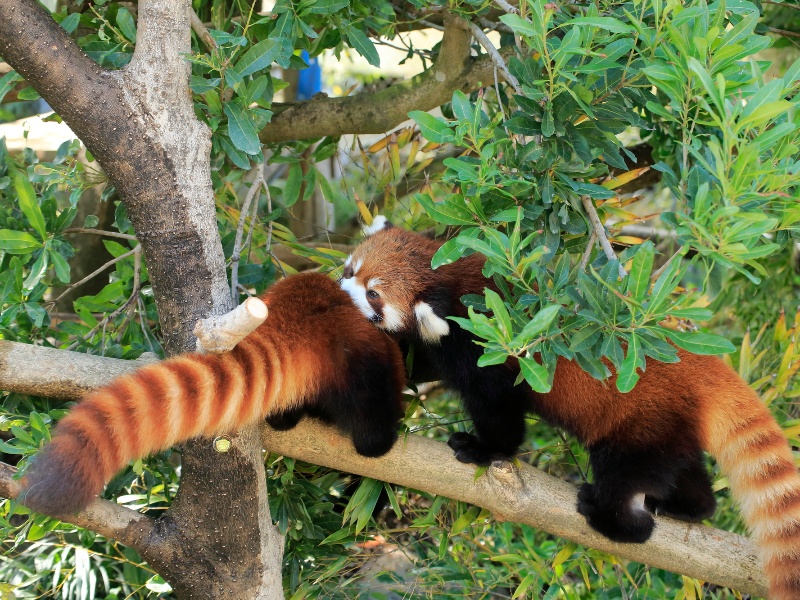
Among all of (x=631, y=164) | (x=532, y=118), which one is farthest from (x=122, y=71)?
(x=631, y=164)

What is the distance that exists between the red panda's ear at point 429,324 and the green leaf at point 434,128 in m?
0.79

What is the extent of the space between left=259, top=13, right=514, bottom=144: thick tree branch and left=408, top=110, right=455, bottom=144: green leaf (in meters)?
1.32

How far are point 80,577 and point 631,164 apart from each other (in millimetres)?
3508

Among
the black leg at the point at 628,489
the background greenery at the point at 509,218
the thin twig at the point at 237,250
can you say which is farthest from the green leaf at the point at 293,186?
the black leg at the point at 628,489

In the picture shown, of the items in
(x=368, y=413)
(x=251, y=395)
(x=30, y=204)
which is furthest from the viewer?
(x=30, y=204)

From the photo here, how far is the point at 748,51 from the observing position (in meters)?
1.87

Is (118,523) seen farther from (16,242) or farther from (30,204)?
(30,204)

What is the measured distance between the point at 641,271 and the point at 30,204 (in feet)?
6.63

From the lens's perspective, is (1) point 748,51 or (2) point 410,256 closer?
(1) point 748,51

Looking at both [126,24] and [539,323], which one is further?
[126,24]

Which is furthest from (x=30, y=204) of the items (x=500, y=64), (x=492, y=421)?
(x=492, y=421)

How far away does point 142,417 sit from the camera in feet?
6.33

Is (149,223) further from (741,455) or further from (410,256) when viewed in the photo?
(741,455)

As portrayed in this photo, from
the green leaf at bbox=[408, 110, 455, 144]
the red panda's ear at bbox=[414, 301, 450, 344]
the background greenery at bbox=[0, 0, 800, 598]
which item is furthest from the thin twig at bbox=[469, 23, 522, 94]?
the red panda's ear at bbox=[414, 301, 450, 344]
